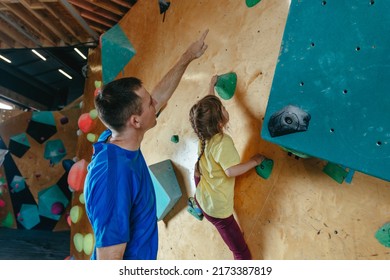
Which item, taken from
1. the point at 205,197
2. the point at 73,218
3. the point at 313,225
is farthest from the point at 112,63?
the point at 313,225

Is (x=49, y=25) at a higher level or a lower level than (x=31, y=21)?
lower

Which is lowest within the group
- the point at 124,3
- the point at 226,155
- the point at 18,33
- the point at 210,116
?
the point at 226,155

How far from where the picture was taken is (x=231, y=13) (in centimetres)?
164

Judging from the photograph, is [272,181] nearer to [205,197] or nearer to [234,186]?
[234,186]

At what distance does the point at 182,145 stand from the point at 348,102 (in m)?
1.39

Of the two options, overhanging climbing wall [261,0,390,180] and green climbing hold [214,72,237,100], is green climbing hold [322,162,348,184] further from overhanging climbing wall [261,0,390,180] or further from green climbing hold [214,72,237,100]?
green climbing hold [214,72,237,100]

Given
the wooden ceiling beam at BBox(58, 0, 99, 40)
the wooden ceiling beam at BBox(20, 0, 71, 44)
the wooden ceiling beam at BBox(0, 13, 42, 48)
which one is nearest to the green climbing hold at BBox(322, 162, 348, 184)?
the wooden ceiling beam at BBox(58, 0, 99, 40)

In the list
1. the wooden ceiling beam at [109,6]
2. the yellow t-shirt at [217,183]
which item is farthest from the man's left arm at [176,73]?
the wooden ceiling beam at [109,6]

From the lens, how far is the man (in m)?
1.01

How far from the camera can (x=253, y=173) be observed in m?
1.44

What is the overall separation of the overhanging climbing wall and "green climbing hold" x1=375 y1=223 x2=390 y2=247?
393 mm

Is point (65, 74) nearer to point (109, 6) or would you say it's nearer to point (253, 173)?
point (109, 6)

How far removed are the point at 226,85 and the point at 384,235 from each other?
111 centimetres

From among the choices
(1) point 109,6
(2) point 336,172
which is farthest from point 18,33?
(2) point 336,172
